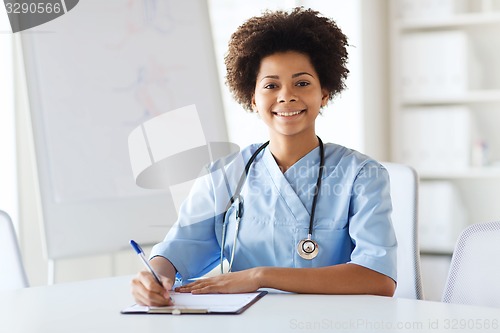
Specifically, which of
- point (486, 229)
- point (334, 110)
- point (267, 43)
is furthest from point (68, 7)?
point (334, 110)

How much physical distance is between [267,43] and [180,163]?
2.88 ft

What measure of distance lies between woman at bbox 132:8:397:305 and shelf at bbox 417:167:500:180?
2.01 m

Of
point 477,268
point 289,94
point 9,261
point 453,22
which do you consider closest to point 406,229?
point 477,268

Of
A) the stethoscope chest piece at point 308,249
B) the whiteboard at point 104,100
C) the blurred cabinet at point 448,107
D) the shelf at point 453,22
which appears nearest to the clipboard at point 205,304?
the stethoscope chest piece at point 308,249

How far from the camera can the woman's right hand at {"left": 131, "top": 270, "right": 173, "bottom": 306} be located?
1395mm

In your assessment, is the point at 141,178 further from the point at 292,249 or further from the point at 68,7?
the point at 292,249

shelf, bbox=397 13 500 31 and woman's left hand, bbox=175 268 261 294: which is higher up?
shelf, bbox=397 13 500 31

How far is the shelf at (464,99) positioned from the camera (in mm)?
3641

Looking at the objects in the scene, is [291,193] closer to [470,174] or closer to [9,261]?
→ [9,261]

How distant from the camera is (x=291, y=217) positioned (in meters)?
1.67

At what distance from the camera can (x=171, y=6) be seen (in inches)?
102

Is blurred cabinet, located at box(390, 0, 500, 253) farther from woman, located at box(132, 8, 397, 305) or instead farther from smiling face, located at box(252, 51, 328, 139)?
smiling face, located at box(252, 51, 328, 139)

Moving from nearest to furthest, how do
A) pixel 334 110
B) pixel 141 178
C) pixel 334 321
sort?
pixel 334 321
pixel 141 178
pixel 334 110

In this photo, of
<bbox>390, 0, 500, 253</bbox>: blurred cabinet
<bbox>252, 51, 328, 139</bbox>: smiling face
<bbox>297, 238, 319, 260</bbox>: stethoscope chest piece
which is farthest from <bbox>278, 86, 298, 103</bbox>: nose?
<bbox>390, 0, 500, 253</bbox>: blurred cabinet
